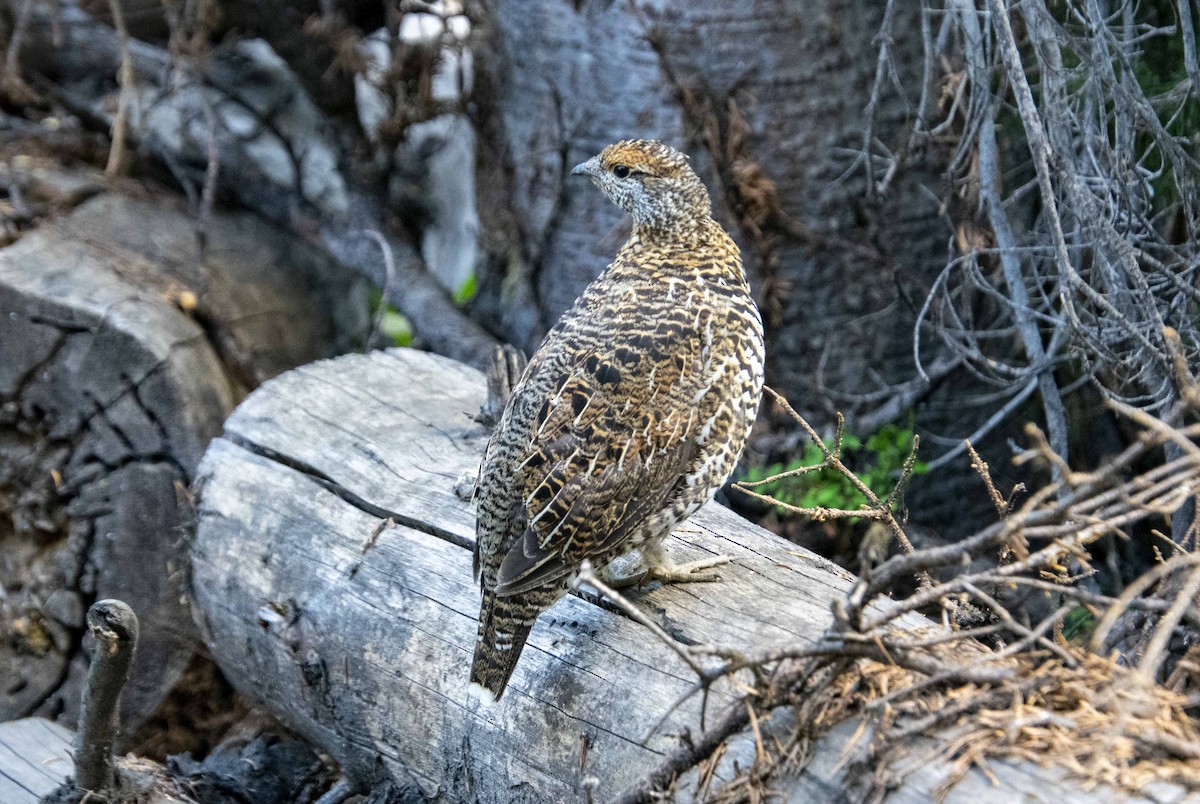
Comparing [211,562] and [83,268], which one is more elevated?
[83,268]

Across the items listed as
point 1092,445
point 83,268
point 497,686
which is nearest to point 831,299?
point 1092,445

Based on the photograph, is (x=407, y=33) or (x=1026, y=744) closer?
(x=1026, y=744)

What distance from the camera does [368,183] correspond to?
602 centimetres

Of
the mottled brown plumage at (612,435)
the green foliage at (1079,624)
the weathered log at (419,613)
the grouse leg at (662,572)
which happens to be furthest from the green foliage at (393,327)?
the green foliage at (1079,624)

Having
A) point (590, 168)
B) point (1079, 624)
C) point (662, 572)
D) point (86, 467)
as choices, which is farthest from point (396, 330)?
point (1079, 624)

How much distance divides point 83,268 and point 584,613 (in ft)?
9.87

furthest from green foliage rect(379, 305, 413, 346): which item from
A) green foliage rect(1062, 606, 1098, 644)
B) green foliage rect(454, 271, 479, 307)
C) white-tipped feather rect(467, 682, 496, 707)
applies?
green foliage rect(1062, 606, 1098, 644)

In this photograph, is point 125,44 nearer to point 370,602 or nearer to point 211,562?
point 211,562

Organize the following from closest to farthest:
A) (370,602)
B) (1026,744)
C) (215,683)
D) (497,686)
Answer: (1026,744)
(497,686)
(370,602)
(215,683)

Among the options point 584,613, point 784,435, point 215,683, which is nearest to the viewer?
point 584,613

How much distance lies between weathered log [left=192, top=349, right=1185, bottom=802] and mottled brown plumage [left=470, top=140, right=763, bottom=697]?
21 cm

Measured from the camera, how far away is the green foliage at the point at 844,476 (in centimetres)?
465

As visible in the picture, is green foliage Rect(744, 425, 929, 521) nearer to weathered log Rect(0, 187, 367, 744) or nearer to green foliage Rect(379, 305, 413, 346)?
weathered log Rect(0, 187, 367, 744)

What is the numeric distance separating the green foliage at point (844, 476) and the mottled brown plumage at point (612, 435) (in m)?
1.52
